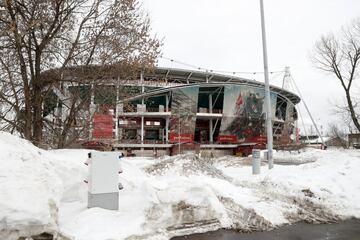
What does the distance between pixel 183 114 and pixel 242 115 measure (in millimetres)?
12178

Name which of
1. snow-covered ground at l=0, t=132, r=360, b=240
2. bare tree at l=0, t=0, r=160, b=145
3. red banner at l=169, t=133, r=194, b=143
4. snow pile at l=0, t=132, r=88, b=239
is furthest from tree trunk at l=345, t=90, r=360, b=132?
red banner at l=169, t=133, r=194, b=143

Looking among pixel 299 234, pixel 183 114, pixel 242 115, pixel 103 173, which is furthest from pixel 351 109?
pixel 242 115

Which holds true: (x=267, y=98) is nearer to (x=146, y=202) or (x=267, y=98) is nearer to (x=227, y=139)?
(x=146, y=202)

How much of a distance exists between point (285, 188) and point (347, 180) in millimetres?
2451

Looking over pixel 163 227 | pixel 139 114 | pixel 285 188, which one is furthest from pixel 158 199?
pixel 139 114

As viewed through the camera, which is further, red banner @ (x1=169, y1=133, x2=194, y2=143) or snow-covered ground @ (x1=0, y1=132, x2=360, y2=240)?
red banner @ (x1=169, y1=133, x2=194, y2=143)

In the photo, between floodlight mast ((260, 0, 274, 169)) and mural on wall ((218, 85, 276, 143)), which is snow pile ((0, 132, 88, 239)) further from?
Answer: mural on wall ((218, 85, 276, 143))

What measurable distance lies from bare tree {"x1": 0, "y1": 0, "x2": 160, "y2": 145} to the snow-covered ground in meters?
3.44

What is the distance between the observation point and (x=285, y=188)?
31.6 ft

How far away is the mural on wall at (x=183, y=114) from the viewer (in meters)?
55.1

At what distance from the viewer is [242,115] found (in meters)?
59.7

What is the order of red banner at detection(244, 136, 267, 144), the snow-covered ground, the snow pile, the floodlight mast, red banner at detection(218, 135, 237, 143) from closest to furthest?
the snow pile < the snow-covered ground < the floodlight mast < red banner at detection(218, 135, 237, 143) < red banner at detection(244, 136, 267, 144)

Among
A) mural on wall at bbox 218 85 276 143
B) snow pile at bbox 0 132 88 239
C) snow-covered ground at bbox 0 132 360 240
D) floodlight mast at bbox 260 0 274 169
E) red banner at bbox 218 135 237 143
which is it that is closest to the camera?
snow pile at bbox 0 132 88 239

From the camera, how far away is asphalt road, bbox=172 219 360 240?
6140mm
